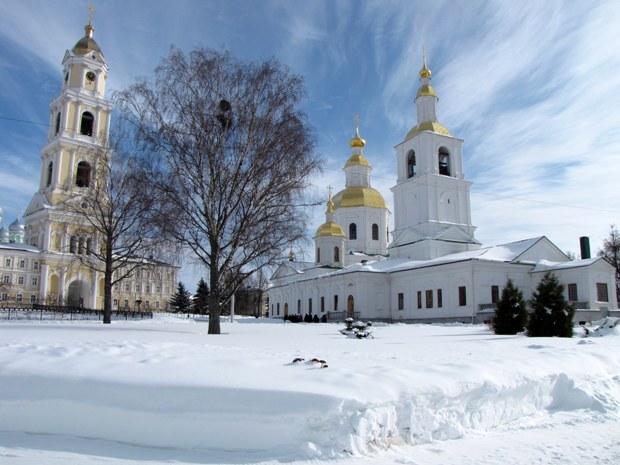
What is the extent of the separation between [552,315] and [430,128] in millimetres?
32757

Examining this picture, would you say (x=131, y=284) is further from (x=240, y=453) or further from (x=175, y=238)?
(x=240, y=453)

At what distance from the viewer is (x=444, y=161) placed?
162 feet

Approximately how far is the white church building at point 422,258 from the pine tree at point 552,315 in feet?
52.8

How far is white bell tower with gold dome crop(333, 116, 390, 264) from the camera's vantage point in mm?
59875

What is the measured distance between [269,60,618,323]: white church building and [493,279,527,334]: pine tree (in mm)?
13917

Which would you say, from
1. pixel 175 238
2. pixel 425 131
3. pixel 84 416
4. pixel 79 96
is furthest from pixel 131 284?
pixel 84 416

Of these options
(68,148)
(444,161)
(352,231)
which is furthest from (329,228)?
(68,148)

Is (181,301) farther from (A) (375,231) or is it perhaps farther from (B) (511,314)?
(B) (511,314)

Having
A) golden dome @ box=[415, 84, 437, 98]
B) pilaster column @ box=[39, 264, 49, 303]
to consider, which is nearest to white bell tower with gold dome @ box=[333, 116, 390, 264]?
golden dome @ box=[415, 84, 437, 98]

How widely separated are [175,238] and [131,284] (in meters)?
61.1

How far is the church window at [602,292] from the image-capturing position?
36.4 meters

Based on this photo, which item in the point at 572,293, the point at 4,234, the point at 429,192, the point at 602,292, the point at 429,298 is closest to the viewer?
the point at 602,292

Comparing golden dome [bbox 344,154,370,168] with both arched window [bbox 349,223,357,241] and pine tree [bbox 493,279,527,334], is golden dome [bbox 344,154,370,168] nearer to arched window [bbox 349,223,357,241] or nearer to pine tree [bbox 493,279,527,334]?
arched window [bbox 349,223,357,241]

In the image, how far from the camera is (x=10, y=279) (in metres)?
62.2
